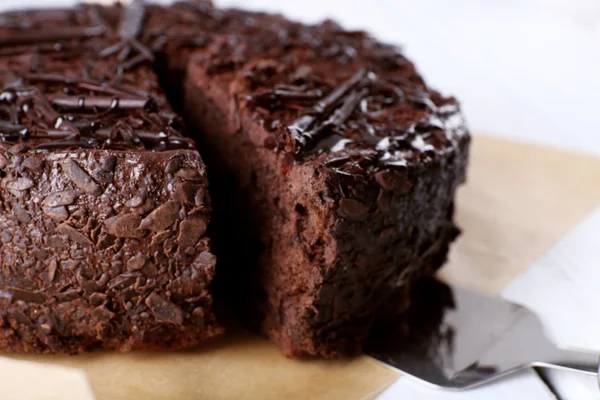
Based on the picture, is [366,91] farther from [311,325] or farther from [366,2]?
[366,2]

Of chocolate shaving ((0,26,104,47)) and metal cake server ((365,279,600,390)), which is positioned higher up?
chocolate shaving ((0,26,104,47))

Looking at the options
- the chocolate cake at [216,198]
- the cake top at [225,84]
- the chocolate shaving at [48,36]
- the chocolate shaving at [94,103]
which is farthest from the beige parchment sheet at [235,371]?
the chocolate shaving at [48,36]

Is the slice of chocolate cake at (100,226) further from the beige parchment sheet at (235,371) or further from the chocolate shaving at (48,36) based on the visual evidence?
the chocolate shaving at (48,36)

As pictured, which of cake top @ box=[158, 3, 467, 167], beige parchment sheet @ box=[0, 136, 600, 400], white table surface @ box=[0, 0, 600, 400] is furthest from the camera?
white table surface @ box=[0, 0, 600, 400]

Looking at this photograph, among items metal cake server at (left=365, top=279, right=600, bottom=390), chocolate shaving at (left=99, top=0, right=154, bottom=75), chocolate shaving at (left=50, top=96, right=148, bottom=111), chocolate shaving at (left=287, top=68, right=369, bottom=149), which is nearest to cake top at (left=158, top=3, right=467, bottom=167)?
chocolate shaving at (left=287, top=68, right=369, bottom=149)

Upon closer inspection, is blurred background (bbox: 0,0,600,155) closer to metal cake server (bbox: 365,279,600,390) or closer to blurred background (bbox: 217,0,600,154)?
blurred background (bbox: 217,0,600,154)

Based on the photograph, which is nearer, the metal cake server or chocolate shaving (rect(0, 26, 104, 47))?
the metal cake server

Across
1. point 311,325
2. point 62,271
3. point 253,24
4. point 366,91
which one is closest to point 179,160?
point 62,271

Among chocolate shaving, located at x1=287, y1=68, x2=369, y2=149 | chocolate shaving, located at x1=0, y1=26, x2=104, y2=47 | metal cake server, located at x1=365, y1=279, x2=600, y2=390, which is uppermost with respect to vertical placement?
chocolate shaving, located at x1=287, y1=68, x2=369, y2=149
